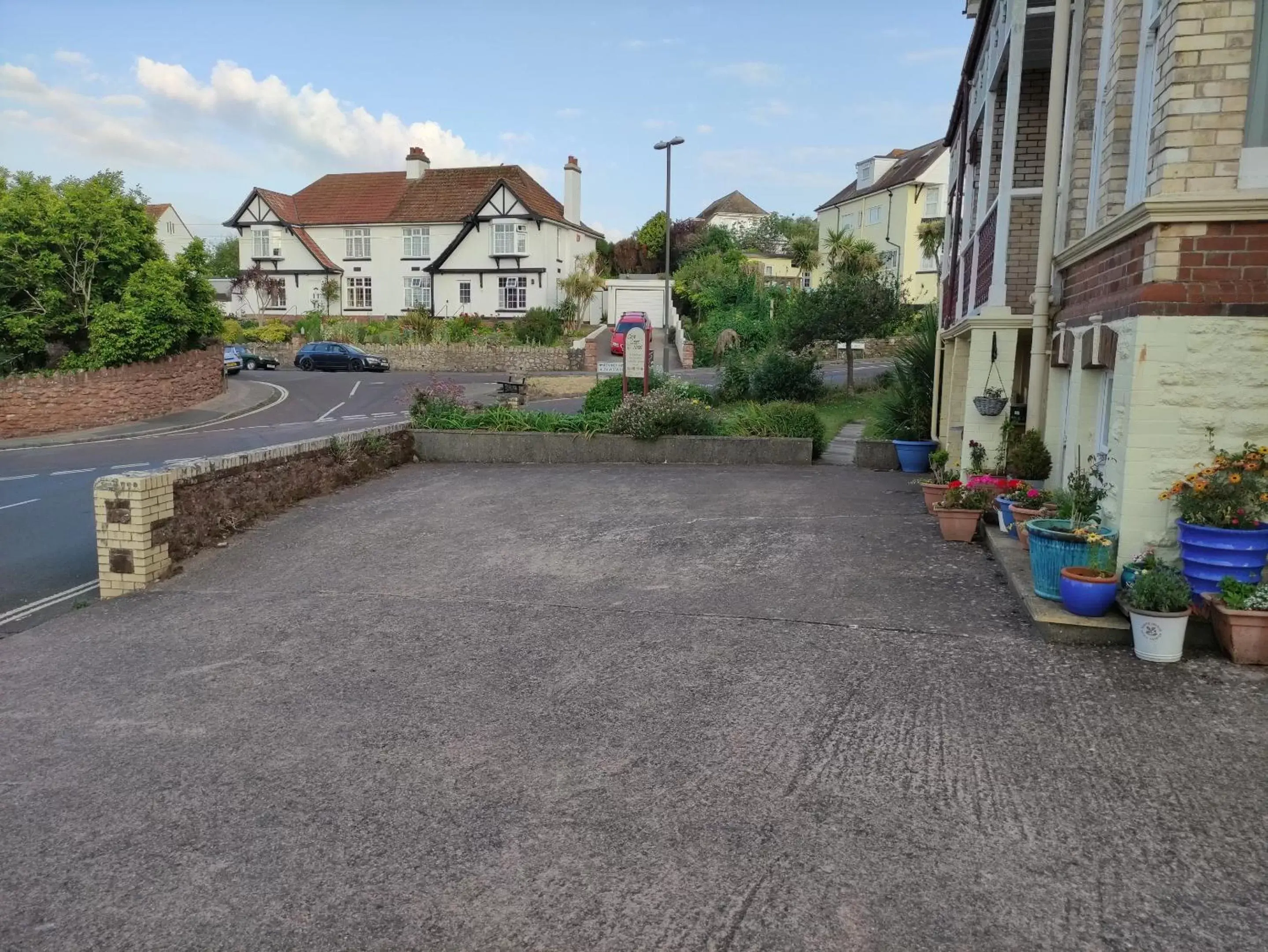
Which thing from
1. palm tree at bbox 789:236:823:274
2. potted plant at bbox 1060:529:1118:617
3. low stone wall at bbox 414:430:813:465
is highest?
palm tree at bbox 789:236:823:274

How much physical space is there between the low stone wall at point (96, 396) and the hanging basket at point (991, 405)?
25.2 meters

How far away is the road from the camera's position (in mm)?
9586

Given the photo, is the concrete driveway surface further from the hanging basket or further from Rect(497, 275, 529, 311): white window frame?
Rect(497, 275, 529, 311): white window frame

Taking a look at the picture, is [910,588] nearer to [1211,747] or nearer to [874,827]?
[1211,747]

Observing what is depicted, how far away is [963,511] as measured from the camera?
8.45 meters

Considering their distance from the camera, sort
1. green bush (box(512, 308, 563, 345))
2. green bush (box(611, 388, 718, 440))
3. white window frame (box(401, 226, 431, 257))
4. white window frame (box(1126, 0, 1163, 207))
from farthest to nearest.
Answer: white window frame (box(401, 226, 431, 257)) < green bush (box(512, 308, 563, 345)) < green bush (box(611, 388, 718, 440)) < white window frame (box(1126, 0, 1163, 207))

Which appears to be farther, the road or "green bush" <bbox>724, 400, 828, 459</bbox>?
"green bush" <bbox>724, 400, 828, 459</bbox>

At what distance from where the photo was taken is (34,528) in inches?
483

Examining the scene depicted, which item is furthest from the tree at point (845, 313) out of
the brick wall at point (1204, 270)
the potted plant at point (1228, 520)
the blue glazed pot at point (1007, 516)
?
the potted plant at point (1228, 520)

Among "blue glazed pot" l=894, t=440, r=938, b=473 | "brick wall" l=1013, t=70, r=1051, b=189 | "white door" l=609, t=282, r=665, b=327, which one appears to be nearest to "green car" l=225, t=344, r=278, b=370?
"white door" l=609, t=282, r=665, b=327

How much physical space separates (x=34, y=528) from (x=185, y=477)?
4.59 m

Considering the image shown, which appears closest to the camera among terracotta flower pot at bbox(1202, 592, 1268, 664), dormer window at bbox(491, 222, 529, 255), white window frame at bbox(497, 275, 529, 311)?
terracotta flower pot at bbox(1202, 592, 1268, 664)

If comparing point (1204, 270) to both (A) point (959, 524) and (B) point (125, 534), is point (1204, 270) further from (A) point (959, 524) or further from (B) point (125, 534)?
(B) point (125, 534)

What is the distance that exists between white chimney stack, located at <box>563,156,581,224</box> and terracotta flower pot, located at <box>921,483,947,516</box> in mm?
47407
